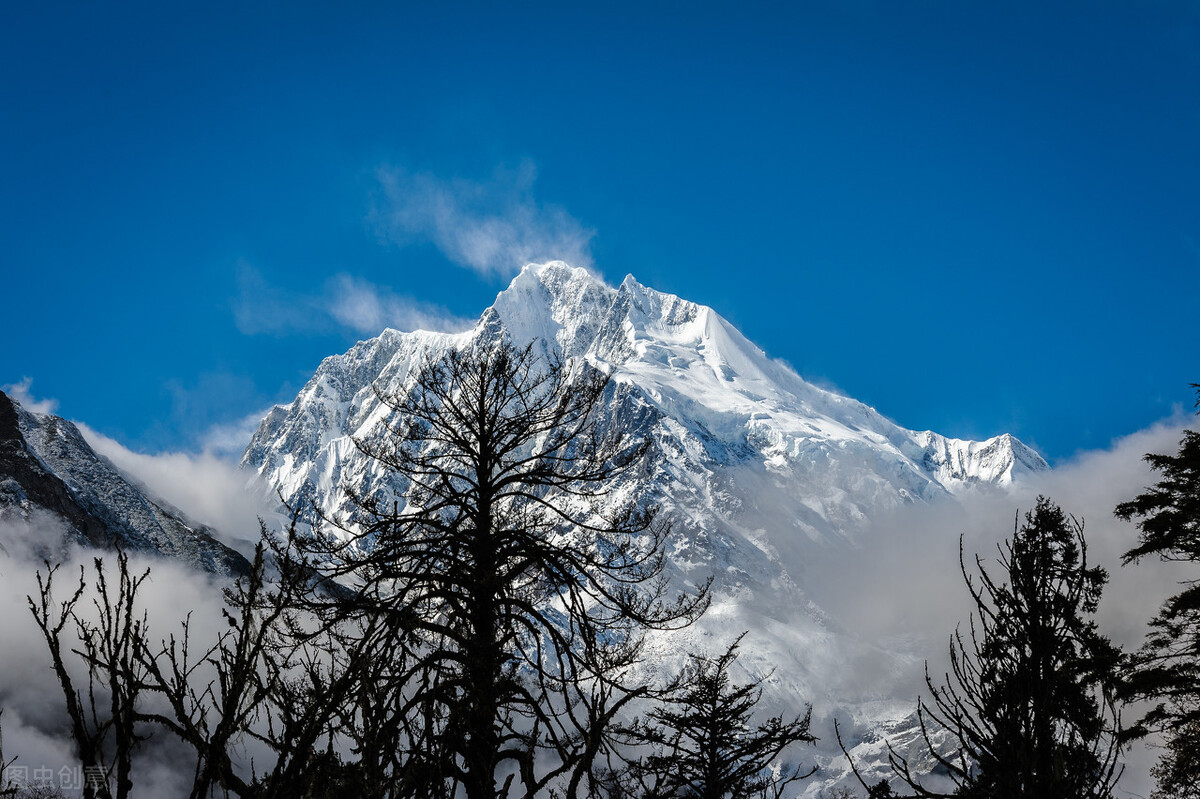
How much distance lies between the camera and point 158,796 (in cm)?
18162

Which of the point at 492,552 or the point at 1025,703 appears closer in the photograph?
the point at 1025,703

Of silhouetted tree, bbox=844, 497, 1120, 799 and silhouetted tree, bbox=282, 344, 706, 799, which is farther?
silhouetted tree, bbox=282, 344, 706, 799

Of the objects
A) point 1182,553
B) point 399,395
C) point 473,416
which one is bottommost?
point 473,416

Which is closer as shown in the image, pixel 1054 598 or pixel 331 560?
pixel 1054 598

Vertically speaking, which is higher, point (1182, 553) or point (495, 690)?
point (1182, 553)

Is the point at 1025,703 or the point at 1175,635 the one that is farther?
the point at 1175,635

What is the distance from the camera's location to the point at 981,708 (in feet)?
20.0

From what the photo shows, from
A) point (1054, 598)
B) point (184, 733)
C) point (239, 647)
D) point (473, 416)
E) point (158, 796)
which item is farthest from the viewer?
point (158, 796)

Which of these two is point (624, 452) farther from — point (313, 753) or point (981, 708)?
point (313, 753)

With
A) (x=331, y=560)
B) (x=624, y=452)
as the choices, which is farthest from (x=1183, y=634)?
(x=331, y=560)

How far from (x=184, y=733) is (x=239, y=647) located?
338 millimetres

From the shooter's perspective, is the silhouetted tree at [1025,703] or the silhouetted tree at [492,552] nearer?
the silhouetted tree at [1025,703]

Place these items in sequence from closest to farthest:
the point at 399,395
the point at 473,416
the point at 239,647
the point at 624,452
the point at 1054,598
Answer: the point at 239,647 < the point at 1054,598 < the point at 473,416 < the point at 624,452 < the point at 399,395

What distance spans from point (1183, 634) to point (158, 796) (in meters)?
221
